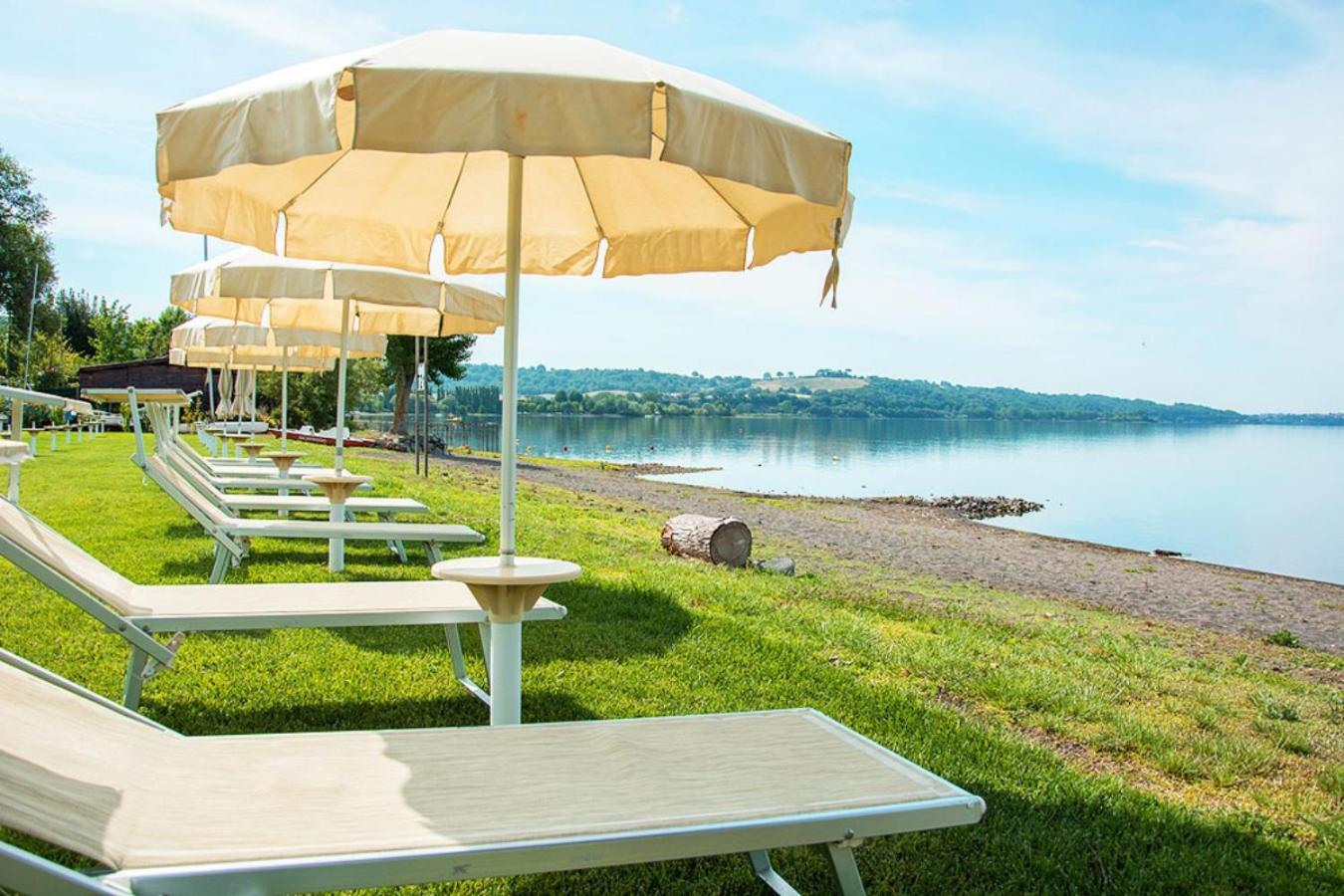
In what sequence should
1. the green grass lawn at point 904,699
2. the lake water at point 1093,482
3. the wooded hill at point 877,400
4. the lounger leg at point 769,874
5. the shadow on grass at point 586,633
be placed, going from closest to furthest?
the lounger leg at point 769,874, the green grass lawn at point 904,699, the shadow on grass at point 586,633, the lake water at point 1093,482, the wooded hill at point 877,400

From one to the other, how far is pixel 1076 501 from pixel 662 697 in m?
38.8

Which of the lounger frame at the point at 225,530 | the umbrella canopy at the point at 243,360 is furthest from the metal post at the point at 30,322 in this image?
the lounger frame at the point at 225,530

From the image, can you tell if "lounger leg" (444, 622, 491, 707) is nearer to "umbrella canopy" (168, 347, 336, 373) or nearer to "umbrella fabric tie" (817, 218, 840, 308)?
"umbrella fabric tie" (817, 218, 840, 308)

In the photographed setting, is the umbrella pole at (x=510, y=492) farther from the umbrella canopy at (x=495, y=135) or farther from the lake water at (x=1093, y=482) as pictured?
the lake water at (x=1093, y=482)

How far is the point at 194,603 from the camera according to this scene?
4223mm

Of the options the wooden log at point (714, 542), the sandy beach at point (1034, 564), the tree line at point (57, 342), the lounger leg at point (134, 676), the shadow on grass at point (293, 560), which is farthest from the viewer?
the tree line at point (57, 342)

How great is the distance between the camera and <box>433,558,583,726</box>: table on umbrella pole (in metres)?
3.67

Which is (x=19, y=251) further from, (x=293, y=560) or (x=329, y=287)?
(x=329, y=287)

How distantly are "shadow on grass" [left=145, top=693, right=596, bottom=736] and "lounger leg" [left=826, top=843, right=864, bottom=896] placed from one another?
2.13 metres

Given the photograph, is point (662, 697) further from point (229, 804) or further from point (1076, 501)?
point (1076, 501)

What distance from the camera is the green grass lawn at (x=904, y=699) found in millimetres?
3244

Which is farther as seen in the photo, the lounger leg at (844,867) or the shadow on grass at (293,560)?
the shadow on grass at (293,560)

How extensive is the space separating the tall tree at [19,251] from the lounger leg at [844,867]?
56.3m

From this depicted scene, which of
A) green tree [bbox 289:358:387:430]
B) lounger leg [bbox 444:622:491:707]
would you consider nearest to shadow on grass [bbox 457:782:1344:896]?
lounger leg [bbox 444:622:491:707]
